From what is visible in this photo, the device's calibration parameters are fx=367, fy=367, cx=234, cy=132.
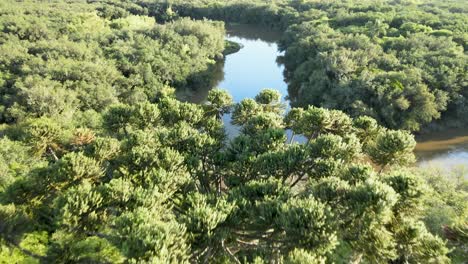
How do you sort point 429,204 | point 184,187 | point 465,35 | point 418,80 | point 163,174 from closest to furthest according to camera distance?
point 163,174 → point 184,187 → point 429,204 → point 418,80 → point 465,35

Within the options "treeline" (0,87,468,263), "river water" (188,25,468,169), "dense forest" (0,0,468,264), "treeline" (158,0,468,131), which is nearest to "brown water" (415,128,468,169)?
"river water" (188,25,468,169)

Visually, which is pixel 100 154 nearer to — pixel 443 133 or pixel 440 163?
pixel 440 163

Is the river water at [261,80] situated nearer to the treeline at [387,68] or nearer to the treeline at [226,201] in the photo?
the treeline at [387,68]

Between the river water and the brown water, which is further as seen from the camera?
the river water

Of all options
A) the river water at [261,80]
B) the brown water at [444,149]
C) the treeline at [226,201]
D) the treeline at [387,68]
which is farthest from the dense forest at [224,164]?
the river water at [261,80]

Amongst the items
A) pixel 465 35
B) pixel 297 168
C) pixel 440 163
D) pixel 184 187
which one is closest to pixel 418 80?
pixel 440 163

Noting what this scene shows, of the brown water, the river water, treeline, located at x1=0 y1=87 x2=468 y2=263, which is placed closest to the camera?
treeline, located at x1=0 y1=87 x2=468 y2=263

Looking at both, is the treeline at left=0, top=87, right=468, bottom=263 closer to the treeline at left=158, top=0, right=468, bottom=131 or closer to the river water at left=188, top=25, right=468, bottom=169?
the river water at left=188, top=25, right=468, bottom=169
